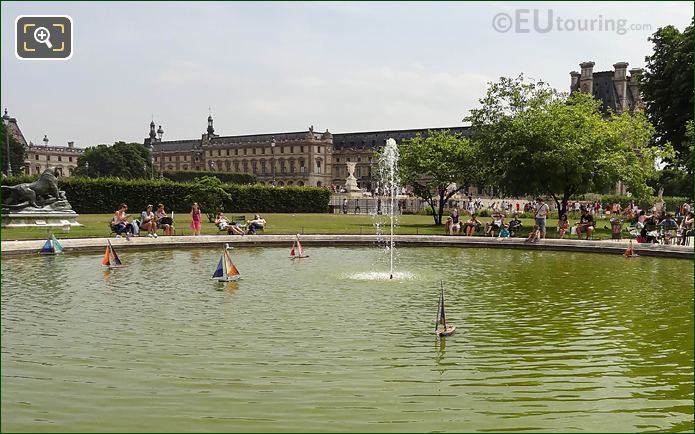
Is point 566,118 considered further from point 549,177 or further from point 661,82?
point 661,82

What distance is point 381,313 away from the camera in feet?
35.1

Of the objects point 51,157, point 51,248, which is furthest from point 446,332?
point 51,157

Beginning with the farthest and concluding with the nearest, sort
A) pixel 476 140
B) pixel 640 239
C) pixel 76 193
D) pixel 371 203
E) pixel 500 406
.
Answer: pixel 371 203
pixel 76 193
pixel 476 140
pixel 640 239
pixel 500 406

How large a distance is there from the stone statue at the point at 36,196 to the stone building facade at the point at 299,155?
116m

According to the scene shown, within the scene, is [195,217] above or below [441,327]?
above

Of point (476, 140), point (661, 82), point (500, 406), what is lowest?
point (500, 406)

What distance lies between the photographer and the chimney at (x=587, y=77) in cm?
11025

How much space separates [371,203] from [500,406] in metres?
58.3

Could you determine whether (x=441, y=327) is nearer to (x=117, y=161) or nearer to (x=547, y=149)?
(x=547, y=149)

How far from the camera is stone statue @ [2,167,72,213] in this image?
1110 inches

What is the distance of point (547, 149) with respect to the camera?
30.6m

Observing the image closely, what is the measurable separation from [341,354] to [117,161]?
101897mm

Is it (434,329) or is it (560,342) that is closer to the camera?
(560,342)

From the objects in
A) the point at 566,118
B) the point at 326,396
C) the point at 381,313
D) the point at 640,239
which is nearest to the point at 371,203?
the point at 566,118
